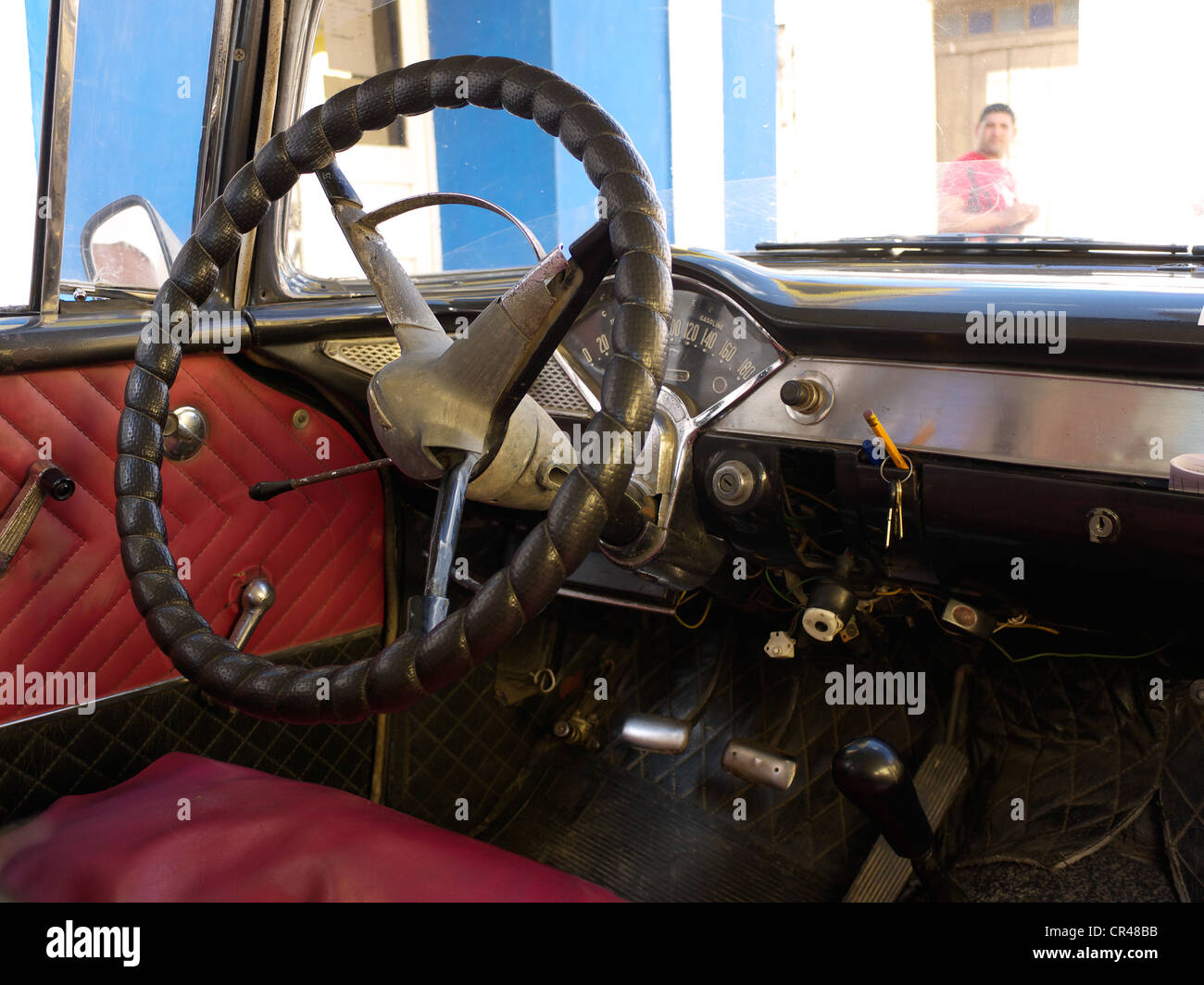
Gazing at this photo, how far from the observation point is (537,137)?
1915 mm

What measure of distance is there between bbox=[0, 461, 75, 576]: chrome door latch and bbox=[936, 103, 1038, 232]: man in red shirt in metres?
1.36

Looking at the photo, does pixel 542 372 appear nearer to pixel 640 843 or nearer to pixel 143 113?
pixel 143 113

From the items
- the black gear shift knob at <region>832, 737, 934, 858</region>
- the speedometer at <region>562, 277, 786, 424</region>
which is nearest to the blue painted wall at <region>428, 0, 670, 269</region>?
the speedometer at <region>562, 277, 786, 424</region>

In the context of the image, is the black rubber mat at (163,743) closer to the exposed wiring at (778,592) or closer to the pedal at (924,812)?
the exposed wiring at (778,592)

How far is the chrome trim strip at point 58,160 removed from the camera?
159 cm

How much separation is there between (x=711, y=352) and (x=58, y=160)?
103 centimetres

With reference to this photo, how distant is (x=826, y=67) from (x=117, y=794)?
1501mm

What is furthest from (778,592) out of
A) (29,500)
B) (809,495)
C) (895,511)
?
(29,500)

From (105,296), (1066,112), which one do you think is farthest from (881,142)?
(105,296)

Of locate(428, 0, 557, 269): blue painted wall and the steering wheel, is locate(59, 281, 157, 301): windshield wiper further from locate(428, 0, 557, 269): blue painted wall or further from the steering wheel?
locate(428, 0, 557, 269): blue painted wall

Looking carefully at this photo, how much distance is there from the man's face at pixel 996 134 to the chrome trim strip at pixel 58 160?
135 centimetres

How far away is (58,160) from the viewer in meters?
1.62
